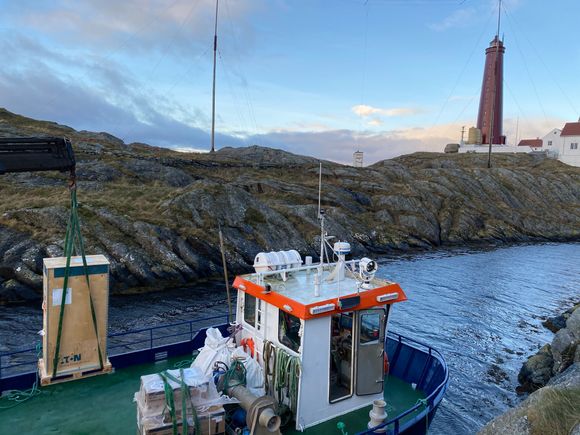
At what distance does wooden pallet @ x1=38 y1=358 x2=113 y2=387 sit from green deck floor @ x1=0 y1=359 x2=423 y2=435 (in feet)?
0.38

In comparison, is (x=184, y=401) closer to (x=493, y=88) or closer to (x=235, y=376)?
(x=235, y=376)

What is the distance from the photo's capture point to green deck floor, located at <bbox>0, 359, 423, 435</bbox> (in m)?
9.48

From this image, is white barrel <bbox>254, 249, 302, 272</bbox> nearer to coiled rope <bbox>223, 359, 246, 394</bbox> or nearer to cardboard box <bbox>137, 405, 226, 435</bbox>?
coiled rope <bbox>223, 359, 246, 394</bbox>

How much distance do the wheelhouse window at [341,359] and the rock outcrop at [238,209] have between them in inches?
849

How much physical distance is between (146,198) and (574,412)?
3694 centimetres

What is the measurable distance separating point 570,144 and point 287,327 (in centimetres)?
11312

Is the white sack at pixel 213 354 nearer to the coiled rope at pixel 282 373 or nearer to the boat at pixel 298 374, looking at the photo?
the boat at pixel 298 374

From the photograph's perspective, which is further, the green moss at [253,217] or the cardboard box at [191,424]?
the green moss at [253,217]

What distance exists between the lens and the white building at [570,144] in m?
98.9

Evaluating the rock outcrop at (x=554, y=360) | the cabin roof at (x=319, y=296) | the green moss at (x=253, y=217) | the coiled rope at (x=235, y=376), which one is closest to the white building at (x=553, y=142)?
the green moss at (x=253, y=217)

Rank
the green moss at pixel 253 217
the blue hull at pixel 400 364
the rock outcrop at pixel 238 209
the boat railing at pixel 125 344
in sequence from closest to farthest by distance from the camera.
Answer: the blue hull at pixel 400 364 < the boat railing at pixel 125 344 < the rock outcrop at pixel 238 209 < the green moss at pixel 253 217

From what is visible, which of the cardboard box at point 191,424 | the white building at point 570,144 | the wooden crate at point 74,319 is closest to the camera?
the cardboard box at point 191,424

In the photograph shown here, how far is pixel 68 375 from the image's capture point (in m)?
11.1

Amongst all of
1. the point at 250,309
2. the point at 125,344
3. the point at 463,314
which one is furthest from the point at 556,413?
the point at 463,314
